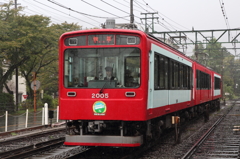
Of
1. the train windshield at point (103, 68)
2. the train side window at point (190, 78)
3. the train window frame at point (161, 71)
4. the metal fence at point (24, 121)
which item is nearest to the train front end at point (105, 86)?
the train windshield at point (103, 68)

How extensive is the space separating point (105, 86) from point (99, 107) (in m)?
0.50

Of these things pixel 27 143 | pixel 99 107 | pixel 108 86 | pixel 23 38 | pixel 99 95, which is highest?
pixel 23 38

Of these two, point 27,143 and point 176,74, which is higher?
point 176,74

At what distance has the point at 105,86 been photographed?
29.6 ft

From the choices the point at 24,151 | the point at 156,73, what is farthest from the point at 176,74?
the point at 24,151

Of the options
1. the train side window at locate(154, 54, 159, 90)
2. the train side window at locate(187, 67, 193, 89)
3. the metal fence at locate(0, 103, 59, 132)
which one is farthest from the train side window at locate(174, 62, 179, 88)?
the metal fence at locate(0, 103, 59, 132)

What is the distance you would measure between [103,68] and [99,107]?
35.2 inches

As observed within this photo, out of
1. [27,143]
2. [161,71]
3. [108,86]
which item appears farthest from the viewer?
[27,143]

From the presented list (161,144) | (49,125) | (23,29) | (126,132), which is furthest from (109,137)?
(23,29)

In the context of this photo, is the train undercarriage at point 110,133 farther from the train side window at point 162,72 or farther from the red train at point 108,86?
the train side window at point 162,72

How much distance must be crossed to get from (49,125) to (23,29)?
10057 millimetres

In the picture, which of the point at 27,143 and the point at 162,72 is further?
the point at 27,143

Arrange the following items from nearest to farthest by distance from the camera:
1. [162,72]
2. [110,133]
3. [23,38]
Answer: [110,133], [162,72], [23,38]

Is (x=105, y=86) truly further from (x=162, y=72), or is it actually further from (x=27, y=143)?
(x=27, y=143)
